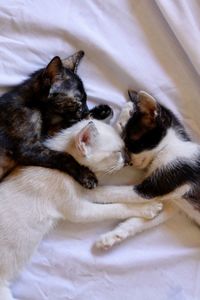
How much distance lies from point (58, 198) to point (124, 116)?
1.10 feet

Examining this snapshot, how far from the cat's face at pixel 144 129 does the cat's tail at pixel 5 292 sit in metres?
0.55

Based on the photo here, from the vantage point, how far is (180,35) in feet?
5.78

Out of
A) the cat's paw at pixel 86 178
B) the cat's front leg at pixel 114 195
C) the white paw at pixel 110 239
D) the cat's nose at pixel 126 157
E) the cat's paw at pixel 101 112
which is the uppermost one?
the cat's paw at pixel 101 112

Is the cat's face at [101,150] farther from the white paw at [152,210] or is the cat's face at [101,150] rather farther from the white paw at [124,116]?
the white paw at [152,210]

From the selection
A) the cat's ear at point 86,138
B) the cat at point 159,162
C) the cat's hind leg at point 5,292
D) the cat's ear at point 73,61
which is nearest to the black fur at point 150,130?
the cat at point 159,162

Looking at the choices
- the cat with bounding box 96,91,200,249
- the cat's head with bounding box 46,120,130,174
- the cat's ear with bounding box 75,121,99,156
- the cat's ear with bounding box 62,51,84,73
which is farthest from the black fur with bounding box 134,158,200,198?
the cat's ear with bounding box 62,51,84,73

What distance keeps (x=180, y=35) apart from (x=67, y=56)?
0.37m

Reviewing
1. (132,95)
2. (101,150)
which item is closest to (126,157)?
(101,150)

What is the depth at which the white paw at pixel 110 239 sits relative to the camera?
1748 mm

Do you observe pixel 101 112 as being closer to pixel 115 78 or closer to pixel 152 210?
pixel 115 78

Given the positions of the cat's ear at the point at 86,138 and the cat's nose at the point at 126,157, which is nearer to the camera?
the cat's ear at the point at 86,138

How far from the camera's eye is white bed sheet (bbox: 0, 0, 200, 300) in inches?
69.1

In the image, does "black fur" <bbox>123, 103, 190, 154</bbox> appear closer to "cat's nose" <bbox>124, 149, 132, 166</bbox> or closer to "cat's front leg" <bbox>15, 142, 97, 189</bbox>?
"cat's nose" <bbox>124, 149, 132, 166</bbox>

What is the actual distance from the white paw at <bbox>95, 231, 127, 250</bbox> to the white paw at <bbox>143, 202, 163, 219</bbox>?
3.6 inches
